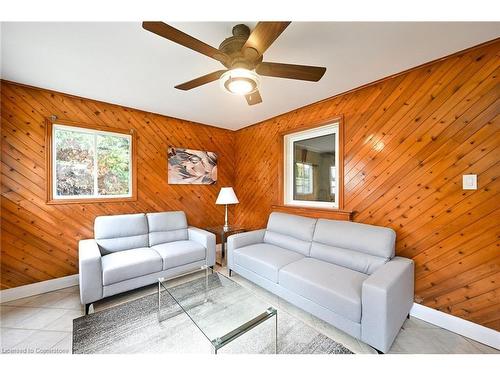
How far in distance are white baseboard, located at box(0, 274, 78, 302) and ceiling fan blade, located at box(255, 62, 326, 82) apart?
3.34m

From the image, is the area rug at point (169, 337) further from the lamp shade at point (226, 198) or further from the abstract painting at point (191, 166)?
the abstract painting at point (191, 166)

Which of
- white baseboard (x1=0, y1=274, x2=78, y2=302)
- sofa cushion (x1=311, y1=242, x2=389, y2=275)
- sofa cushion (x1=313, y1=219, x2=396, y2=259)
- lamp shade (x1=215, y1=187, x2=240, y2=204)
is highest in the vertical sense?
lamp shade (x1=215, y1=187, x2=240, y2=204)

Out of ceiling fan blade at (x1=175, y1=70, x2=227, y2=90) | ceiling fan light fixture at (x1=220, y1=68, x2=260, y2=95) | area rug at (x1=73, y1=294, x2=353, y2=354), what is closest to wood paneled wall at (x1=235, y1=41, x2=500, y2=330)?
area rug at (x1=73, y1=294, x2=353, y2=354)

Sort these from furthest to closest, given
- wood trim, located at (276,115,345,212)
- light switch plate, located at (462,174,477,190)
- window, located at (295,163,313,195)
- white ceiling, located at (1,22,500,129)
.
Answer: window, located at (295,163,313,195) < wood trim, located at (276,115,345,212) < light switch plate, located at (462,174,477,190) < white ceiling, located at (1,22,500,129)

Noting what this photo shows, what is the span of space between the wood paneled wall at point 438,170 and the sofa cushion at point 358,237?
26cm

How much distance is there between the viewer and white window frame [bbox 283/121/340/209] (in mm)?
2734

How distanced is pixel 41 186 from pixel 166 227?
5.06ft

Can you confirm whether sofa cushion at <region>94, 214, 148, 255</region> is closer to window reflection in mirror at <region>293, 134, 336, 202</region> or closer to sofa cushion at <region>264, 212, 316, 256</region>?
sofa cushion at <region>264, 212, 316, 256</region>

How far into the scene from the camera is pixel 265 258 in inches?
92.6

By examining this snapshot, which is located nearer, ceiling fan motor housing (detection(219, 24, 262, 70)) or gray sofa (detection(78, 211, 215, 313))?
ceiling fan motor housing (detection(219, 24, 262, 70))

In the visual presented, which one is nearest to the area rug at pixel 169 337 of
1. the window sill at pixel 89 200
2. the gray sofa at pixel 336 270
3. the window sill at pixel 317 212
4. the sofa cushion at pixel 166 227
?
the gray sofa at pixel 336 270

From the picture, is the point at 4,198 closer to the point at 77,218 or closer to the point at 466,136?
the point at 77,218

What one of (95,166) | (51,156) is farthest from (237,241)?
(51,156)

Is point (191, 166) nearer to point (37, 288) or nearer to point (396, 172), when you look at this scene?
point (37, 288)
